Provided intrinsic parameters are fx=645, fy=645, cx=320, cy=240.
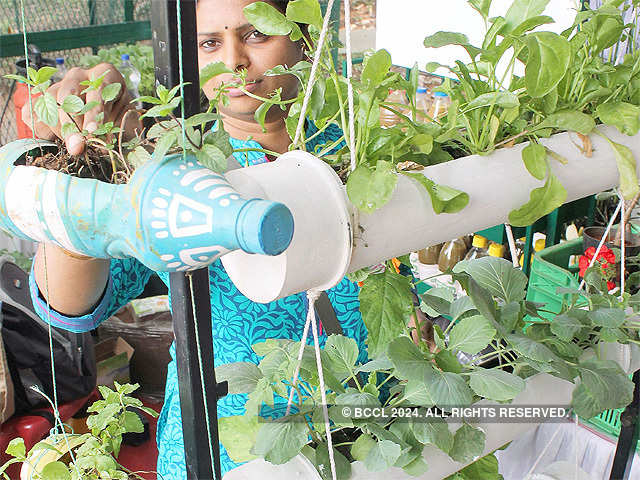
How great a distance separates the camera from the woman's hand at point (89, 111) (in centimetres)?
47

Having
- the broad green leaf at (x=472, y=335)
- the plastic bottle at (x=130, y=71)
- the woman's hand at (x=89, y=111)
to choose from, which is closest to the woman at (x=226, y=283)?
the woman's hand at (x=89, y=111)

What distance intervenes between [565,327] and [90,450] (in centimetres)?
51

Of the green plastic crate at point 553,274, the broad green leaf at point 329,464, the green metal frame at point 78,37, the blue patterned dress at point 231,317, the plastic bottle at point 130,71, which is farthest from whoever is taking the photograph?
the plastic bottle at point 130,71

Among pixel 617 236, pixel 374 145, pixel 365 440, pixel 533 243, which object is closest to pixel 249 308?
pixel 365 440

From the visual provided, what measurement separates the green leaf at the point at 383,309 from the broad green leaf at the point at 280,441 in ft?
0.31

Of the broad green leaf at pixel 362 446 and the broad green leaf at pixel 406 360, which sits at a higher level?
the broad green leaf at pixel 406 360

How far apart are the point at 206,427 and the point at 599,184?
42 centimetres

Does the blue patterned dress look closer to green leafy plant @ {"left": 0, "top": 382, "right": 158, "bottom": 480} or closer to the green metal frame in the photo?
green leafy plant @ {"left": 0, "top": 382, "right": 158, "bottom": 480}

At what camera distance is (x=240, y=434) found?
622 millimetres

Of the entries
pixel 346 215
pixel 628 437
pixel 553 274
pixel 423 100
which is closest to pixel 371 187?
pixel 346 215

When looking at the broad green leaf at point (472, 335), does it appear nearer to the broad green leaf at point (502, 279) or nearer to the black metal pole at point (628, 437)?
the broad green leaf at point (502, 279)

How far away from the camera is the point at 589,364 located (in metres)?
0.68

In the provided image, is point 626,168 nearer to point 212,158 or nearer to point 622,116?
point 622,116

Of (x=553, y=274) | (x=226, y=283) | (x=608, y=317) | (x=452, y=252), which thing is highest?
(x=608, y=317)
